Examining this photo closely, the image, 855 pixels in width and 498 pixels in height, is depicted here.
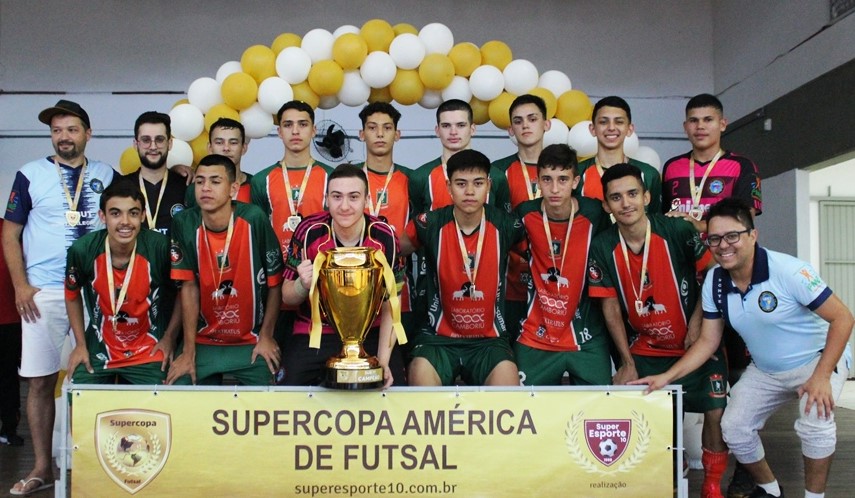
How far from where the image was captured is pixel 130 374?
13.1ft

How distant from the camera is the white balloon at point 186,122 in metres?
6.13

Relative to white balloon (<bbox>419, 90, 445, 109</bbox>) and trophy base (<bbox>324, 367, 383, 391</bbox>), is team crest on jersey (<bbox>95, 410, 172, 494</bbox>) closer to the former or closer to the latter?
trophy base (<bbox>324, 367, 383, 391</bbox>)

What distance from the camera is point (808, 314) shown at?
11.7ft

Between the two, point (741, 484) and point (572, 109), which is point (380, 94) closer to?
point (572, 109)

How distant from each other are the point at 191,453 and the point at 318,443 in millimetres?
479

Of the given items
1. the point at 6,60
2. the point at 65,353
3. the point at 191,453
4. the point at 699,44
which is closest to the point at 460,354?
the point at 191,453

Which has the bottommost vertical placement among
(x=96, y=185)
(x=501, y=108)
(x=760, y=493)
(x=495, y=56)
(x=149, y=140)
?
(x=760, y=493)

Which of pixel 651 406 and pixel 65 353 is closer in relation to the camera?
pixel 651 406

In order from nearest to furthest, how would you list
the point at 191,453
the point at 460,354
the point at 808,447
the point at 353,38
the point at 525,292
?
the point at 191,453 < the point at 808,447 < the point at 460,354 < the point at 525,292 < the point at 353,38

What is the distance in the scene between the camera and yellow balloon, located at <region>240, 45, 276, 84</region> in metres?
6.29

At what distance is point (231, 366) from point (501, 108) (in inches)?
129

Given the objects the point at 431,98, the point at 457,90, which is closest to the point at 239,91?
the point at 431,98

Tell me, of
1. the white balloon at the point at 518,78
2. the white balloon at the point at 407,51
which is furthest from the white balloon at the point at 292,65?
the white balloon at the point at 518,78

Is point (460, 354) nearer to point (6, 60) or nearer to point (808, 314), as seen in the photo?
point (808, 314)
